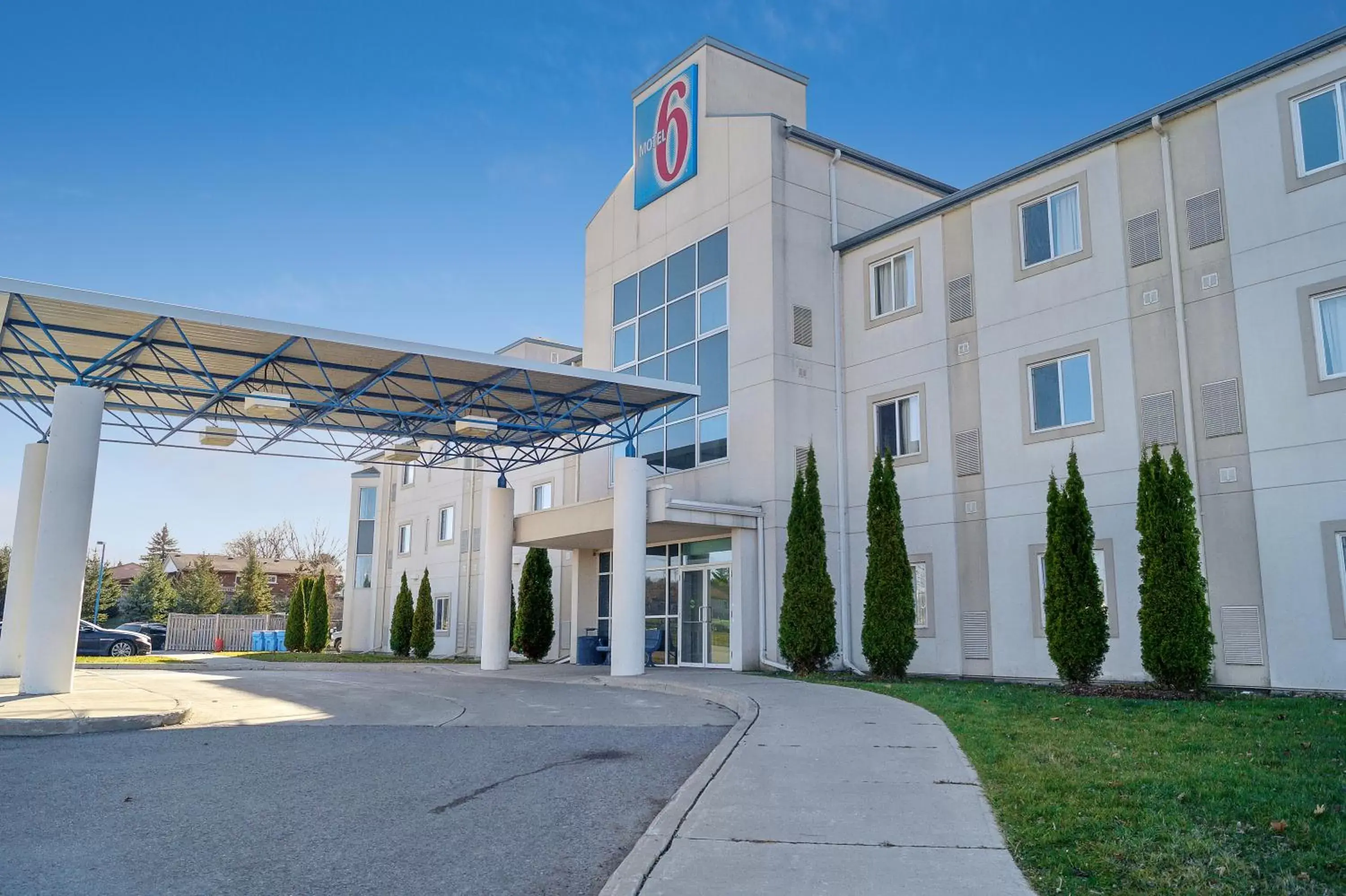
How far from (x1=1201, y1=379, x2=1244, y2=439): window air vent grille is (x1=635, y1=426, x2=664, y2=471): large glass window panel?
12.9 m

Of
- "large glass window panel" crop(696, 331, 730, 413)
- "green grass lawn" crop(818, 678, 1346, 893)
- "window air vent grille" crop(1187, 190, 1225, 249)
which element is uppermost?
"window air vent grille" crop(1187, 190, 1225, 249)

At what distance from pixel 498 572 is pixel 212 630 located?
31.6 meters

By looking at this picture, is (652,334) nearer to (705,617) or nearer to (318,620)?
(705,617)

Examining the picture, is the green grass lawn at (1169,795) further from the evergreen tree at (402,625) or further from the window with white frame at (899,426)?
the evergreen tree at (402,625)

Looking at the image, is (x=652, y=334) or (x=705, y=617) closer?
(x=705, y=617)

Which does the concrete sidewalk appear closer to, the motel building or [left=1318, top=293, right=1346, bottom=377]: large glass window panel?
the motel building

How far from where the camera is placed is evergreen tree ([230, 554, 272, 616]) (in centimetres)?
6181

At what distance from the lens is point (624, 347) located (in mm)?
27531

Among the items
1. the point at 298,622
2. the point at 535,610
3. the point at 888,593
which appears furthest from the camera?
the point at 298,622

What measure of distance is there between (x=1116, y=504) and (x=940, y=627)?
14.8 feet

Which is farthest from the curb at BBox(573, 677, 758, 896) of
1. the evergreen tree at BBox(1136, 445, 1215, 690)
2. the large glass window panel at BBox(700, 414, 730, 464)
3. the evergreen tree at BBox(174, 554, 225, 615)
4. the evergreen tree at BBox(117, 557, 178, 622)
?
the evergreen tree at BBox(117, 557, 178, 622)

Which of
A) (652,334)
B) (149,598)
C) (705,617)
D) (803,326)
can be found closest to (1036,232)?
(803,326)

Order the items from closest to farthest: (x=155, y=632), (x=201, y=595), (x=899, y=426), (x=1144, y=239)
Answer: (x=1144, y=239)
(x=899, y=426)
(x=155, y=632)
(x=201, y=595)

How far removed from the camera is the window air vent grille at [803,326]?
22.9 metres
